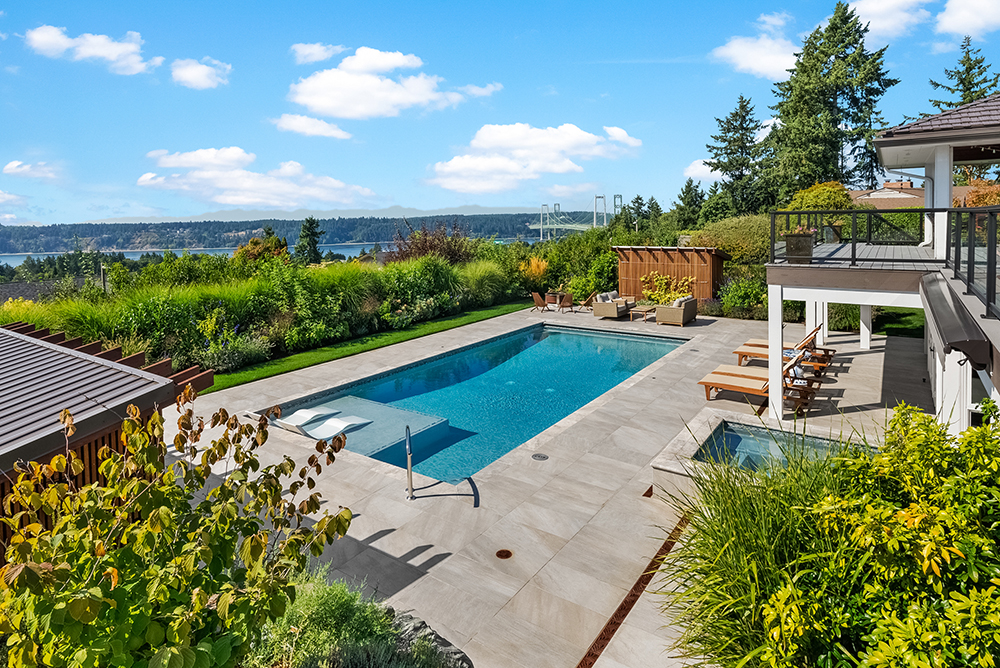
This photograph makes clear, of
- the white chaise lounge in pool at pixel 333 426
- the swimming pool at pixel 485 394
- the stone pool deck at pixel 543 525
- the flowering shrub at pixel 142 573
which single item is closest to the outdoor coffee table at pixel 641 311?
the swimming pool at pixel 485 394

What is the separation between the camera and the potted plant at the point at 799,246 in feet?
29.1

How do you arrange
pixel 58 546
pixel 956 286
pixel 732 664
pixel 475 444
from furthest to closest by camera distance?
pixel 475 444 < pixel 956 286 < pixel 732 664 < pixel 58 546

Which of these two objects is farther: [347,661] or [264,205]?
[264,205]

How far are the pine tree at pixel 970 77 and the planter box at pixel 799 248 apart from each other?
40478 mm

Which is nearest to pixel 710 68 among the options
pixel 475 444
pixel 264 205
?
pixel 475 444

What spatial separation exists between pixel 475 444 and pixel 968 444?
290 inches

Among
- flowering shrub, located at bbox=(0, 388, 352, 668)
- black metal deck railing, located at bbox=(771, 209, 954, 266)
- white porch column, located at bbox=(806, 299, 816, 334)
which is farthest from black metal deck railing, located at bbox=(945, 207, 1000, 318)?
white porch column, located at bbox=(806, 299, 816, 334)

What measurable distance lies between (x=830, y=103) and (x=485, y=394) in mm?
38569

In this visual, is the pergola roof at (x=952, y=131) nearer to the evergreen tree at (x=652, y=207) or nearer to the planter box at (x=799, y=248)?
the planter box at (x=799, y=248)

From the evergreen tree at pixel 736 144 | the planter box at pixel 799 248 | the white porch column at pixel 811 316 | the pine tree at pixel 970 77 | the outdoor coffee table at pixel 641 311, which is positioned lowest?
the outdoor coffee table at pixel 641 311

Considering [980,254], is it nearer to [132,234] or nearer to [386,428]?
[386,428]

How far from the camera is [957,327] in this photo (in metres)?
4.49

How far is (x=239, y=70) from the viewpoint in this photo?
26.1 meters

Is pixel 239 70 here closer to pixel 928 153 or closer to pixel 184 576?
pixel 928 153
